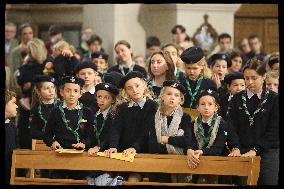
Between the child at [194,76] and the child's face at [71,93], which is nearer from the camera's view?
the child's face at [71,93]

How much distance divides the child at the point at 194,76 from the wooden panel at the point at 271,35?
567 cm

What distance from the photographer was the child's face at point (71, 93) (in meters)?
8.41

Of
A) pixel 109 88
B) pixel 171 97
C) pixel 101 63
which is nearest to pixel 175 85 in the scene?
pixel 171 97

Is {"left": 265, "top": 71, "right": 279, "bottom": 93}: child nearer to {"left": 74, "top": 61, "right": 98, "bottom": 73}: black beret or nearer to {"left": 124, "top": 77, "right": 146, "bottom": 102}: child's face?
{"left": 124, "top": 77, "right": 146, "bottom": 102}: child's face

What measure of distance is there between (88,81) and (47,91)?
0.42 metres

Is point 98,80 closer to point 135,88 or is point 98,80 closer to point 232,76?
point 135,88

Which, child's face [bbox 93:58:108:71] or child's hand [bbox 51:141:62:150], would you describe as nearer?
child's hand [bbox 51:141:62:150]

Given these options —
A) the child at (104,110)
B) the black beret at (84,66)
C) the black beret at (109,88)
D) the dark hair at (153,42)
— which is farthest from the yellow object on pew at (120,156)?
the dark hair at (153,42)

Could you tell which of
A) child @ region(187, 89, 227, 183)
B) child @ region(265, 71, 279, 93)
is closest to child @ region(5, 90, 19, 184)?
child @ region(187, 89, 227, 183)

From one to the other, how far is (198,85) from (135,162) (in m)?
1.32

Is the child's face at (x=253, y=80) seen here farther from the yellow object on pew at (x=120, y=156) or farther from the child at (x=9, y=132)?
the child at (x=9, y=132)

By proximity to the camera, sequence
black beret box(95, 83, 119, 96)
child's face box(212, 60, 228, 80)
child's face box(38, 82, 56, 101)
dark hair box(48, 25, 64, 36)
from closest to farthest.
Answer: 1. black beret box(95, 83, 119, 96)
2. child's face box(38, 82, 56, 101)
3. child's face box(212, 60, 228, 80)
4. dark hair box(48, 25, 64, 36)

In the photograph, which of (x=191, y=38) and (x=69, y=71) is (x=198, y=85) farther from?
(x=191, y=38)

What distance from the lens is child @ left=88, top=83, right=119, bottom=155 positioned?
27.3 feet
